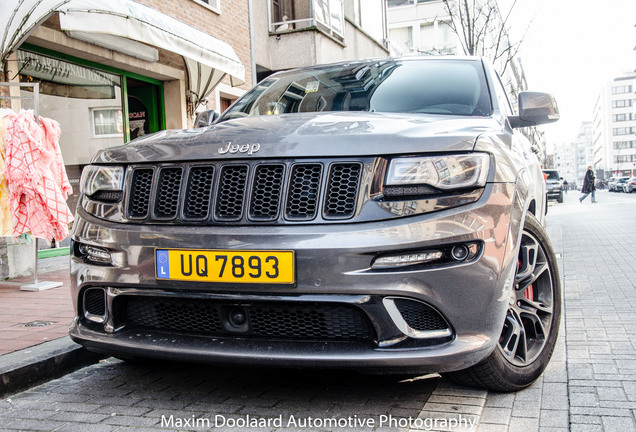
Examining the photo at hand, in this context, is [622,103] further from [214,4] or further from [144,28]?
[144,28]

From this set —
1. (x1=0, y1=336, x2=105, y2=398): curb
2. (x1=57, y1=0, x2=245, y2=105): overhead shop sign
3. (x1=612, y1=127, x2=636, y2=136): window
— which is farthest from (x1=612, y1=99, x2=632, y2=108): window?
(x1=0, y1=336, x2=105, y2=398): curb

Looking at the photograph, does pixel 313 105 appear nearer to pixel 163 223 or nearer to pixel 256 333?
pixel 163 223

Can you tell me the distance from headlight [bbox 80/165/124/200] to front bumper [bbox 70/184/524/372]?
1.32ft

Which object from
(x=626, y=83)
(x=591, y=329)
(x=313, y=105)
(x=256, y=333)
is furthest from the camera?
(x=626, y=83)

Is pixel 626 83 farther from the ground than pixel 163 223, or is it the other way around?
pixel 626 83

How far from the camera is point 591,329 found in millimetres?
4211

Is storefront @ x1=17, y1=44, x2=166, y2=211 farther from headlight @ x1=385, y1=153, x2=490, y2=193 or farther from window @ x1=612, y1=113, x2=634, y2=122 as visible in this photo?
window @ x1=612, y1=113, x2=634, y2=122

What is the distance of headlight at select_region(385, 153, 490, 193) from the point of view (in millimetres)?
2557

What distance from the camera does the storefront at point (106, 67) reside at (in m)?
7.07

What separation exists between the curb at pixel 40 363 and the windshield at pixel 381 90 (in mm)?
1696

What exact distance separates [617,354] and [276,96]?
256 centimetres

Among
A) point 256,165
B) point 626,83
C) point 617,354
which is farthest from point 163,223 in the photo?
point 626,83

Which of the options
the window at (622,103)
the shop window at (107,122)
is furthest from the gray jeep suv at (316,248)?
the window at (622,103)

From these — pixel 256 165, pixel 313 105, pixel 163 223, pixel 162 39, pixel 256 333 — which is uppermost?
pixel 162 39
